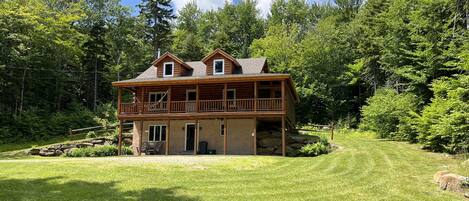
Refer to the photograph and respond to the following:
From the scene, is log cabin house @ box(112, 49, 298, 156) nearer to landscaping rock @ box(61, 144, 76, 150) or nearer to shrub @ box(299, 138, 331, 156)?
shrub @ box(299, 138, 331, 156)

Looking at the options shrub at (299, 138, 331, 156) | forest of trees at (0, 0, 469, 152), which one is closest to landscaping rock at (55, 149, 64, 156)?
forest of trees at (0, 0, 469, 152)

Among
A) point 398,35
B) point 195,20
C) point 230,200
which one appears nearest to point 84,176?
point 230,200

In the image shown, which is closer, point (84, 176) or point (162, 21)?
point (84, 176)

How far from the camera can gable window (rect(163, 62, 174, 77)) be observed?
84.5 ft

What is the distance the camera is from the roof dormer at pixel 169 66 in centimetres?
2561

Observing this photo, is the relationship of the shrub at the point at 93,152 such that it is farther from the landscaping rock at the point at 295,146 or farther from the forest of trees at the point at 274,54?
the landscaping rock at the point at 295,146

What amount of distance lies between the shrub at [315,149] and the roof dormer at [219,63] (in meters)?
7.32

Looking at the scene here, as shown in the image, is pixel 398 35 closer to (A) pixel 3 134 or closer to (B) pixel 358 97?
(B) pixel 358 97

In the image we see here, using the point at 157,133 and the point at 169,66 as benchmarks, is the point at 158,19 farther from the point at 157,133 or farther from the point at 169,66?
the point at 157,133

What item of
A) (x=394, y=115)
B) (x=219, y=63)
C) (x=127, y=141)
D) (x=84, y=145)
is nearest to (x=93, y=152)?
(x=84, y=145)

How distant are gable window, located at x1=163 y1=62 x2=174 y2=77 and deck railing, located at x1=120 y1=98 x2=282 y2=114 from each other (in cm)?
229

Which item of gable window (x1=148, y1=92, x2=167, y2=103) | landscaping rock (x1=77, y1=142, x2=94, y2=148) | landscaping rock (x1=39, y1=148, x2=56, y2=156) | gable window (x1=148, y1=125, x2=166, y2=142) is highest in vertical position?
gable window (x1=148, y1=92, x2=167, y2=103)

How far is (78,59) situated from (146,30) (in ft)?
33.1

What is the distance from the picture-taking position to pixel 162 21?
Answer: 4694 centimetres
